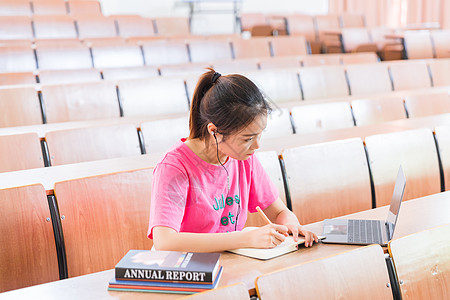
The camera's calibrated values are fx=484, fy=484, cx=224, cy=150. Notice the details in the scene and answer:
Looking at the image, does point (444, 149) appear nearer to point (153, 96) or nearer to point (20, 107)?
point (153, 96)

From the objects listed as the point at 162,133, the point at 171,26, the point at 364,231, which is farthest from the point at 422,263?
the point at 171,26

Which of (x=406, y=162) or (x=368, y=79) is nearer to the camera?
(x=406, y=162)

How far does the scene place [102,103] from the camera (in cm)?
266

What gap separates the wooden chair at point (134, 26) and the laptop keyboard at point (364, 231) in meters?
4.06

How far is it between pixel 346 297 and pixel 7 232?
94cm

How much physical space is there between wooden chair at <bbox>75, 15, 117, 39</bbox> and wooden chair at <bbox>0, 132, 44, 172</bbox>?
3.02 meters

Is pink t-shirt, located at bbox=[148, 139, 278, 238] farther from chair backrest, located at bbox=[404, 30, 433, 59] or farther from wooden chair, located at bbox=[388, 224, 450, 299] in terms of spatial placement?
chair backrest, located at bbox=[404, 30, 433, 59]

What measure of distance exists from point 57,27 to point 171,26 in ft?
4.08

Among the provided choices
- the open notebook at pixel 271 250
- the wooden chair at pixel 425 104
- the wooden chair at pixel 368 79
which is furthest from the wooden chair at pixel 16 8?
the open notebook at pixel 271 250

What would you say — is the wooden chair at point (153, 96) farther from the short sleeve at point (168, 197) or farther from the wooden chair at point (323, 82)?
the short sleeve at point (168, 197)

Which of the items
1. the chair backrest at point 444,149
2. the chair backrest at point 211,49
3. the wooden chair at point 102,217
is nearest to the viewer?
the wooden chair at point 102,217

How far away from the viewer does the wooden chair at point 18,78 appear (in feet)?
9.39

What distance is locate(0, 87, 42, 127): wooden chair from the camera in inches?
95.6

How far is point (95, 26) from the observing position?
4.75m
